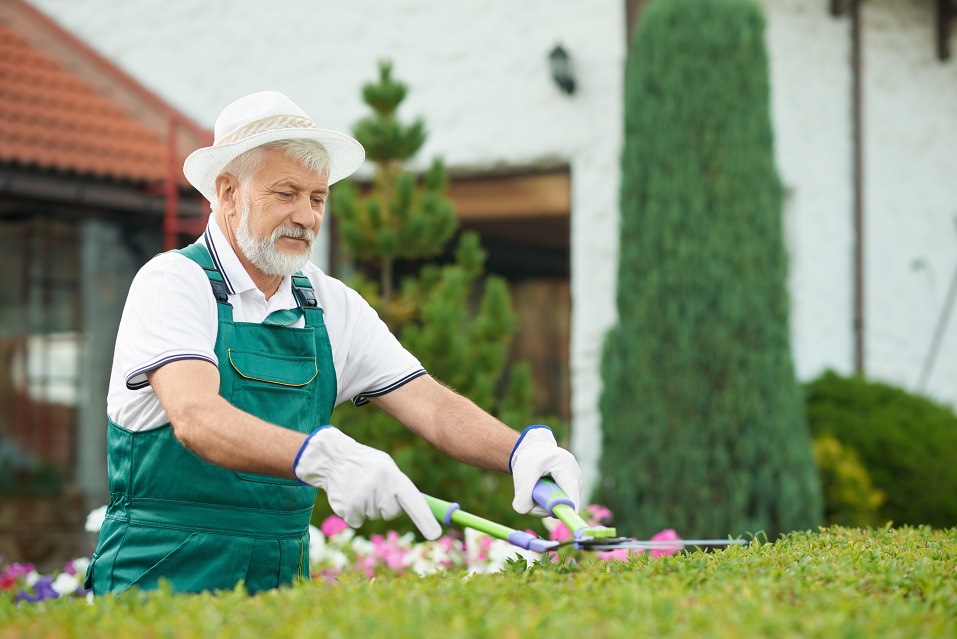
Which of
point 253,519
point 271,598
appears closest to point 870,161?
point 253,519

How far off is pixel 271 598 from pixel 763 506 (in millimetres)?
4647

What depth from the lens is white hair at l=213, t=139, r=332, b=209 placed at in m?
2.79

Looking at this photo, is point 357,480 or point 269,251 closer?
point 357,480

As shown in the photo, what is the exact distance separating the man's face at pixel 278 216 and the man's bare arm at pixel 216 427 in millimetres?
470

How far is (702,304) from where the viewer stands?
6.30 metres

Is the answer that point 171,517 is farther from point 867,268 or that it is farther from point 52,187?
point 867,268

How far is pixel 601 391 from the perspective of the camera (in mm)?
6516

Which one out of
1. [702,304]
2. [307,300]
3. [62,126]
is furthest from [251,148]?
[62,126]

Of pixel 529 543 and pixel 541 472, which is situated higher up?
pixel 541 472

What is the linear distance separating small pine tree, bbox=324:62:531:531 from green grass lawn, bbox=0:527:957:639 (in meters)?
3.06

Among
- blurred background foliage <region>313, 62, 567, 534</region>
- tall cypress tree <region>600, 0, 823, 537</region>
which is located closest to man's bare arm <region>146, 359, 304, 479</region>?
blurred background foliage <region>313, 62, 567, 534</region>

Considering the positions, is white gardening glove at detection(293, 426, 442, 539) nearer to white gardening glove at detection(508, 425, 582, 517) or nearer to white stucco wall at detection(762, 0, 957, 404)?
white gardening glove at detection(508, 425, 582, 517)

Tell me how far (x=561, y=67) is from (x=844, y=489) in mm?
3288

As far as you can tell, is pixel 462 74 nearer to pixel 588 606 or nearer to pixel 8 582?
pixel 8 582
